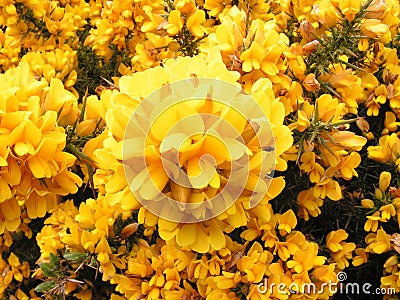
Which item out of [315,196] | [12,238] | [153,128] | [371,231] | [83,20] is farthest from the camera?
[83,20]


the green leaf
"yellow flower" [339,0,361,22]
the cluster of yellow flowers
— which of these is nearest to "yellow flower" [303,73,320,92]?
the cluster of yellow flowers

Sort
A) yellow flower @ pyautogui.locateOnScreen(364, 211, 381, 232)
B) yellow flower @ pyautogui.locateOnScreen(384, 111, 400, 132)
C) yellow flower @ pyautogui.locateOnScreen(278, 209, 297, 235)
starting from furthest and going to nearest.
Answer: yellow flower @ pyautogui.locateOnScreen(384, 111, 400, 132)
yellow flower @ pyautogui.locateOnScreen(364, 211, 381, 232)
yellow flower @ pyautogui.locateOnScreen(278, 209, 297, 235)

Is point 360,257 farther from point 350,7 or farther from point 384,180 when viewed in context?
point 350,7

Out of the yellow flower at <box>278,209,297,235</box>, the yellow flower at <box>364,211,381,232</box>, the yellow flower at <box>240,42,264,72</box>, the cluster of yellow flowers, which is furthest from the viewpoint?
the yellow flower at <box>364,211,381,232</box>

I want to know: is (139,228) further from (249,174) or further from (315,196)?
(249,174)

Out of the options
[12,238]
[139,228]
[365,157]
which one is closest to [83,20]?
[12,238]

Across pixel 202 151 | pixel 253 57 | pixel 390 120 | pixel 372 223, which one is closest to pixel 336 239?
pixel 372 223

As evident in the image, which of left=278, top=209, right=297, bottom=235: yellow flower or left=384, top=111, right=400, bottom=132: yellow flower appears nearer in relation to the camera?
left=278, top=209, right=297, bottom=235: yellow flower

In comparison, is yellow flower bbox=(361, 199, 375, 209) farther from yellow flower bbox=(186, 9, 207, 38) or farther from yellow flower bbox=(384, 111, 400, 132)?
yellow flower bbox=(186, 9, 207, 38)
